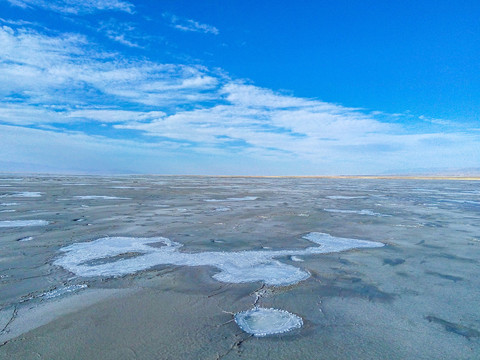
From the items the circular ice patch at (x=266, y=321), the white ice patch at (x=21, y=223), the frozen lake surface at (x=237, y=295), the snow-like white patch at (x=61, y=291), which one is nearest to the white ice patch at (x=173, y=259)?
the frozen lake surface at (x=237, y=295)

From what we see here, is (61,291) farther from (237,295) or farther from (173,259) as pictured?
(237,295)

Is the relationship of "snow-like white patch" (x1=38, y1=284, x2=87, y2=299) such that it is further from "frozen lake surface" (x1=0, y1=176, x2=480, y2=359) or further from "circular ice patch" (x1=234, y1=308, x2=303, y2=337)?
"circular ice patch" (x1=234, y1=308, x2=303, y2=337)

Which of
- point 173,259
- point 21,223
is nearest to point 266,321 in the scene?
point 173,259

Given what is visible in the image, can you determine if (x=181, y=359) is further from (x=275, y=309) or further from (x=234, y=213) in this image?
(x=234, y=213)

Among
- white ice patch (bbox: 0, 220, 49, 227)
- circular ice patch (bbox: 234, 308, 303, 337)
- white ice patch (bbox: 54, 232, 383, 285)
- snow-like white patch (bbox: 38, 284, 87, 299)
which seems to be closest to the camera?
circular ice patch (bbox: 234, 308, 303, 337)

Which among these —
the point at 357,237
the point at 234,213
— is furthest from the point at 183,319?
the point at 234,213

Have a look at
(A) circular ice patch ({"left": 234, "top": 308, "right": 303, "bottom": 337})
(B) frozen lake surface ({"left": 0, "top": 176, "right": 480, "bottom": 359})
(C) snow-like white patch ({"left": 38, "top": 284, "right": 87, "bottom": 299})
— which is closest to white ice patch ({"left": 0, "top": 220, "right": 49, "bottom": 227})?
(B) frozen lake surface ({"left": 0, "top": 176, "right": 480, "bottom": 359})
